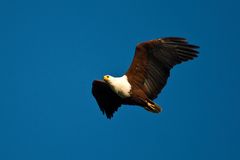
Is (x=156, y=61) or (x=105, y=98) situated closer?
(x=156, y=61)

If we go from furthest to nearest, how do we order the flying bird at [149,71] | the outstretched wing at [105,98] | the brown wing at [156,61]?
1. the outstretched wing at [105,98]
2. the brown wing at [156,61]
3. the flying bird at [149,71]

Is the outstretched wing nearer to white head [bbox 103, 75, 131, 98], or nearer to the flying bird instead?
the flying bird

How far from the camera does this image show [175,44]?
21766 mm

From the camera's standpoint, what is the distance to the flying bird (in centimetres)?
2148

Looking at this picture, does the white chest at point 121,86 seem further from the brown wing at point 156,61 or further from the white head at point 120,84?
the brown wing at point 156,61

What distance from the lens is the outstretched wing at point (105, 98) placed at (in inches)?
882

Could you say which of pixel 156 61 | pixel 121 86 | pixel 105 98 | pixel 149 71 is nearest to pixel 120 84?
pixel 121 86

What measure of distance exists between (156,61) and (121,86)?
55.6 inches

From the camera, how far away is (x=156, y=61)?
21.8m

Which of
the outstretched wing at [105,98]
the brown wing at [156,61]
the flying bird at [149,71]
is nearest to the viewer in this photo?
the flying bird at [149,71]

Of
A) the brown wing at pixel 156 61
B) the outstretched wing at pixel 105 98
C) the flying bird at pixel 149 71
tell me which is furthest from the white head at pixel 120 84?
the outstretched wing at pixel 105 98

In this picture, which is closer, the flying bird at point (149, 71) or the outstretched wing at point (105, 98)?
the flying bird at point (149, 71)

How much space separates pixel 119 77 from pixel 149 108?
56.3 inches

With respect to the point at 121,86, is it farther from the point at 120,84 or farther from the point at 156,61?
the point at 156,61
